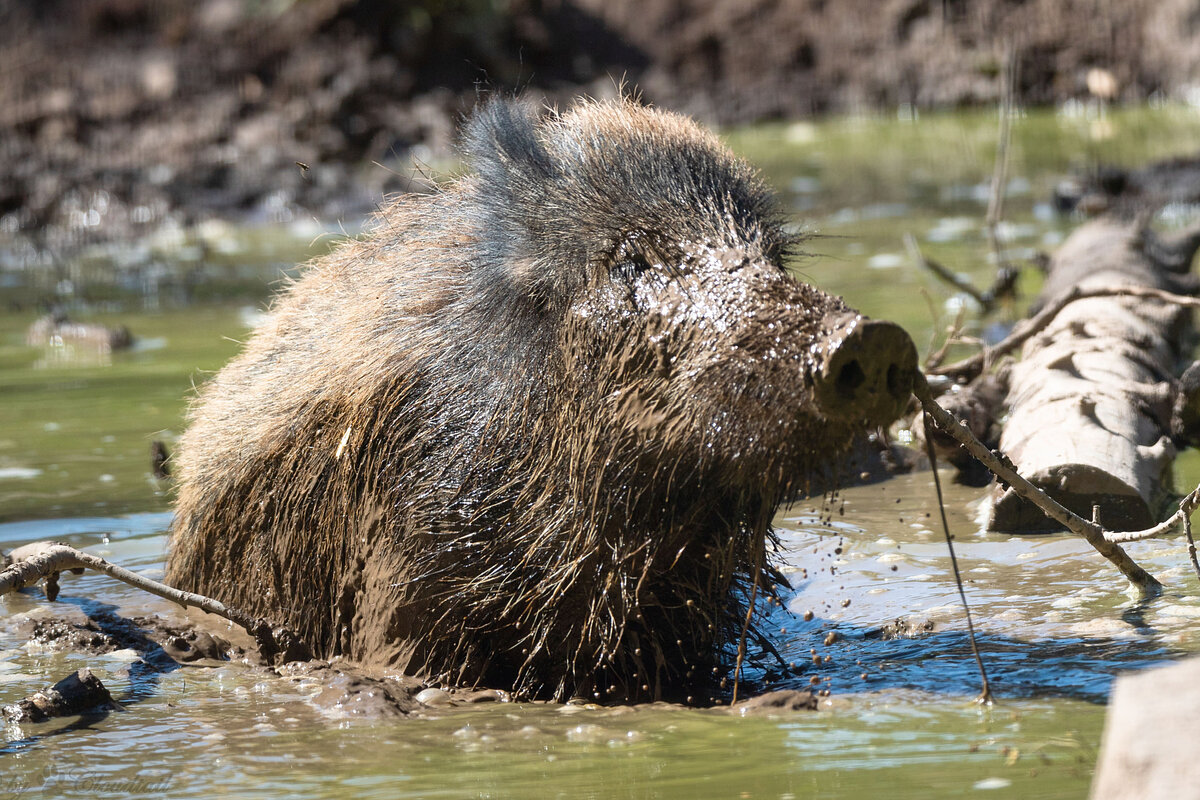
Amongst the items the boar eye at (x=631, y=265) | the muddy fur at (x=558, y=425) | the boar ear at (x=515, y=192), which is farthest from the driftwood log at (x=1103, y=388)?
the boar ear at (x=515, y=192)

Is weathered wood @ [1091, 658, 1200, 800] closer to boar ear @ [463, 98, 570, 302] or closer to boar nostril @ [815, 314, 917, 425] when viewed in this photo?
boar nostril @ [815, 314, 917, 425]

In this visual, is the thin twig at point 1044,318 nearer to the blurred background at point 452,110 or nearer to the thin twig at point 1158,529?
the thin twig at point 1158,529

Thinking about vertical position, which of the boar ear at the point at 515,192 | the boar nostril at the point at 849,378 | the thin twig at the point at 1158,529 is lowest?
the thin twig at the point at 1158,529

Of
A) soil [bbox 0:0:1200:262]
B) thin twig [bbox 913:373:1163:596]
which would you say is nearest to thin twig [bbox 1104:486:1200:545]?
thin twig [bbox 913:373:1163:596]

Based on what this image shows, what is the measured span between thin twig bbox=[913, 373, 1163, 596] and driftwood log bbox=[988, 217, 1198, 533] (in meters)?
0.20

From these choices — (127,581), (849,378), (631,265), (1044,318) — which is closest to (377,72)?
(1044,318)

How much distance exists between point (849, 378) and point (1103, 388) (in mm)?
3419

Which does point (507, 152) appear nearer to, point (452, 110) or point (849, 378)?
point (849, 378)

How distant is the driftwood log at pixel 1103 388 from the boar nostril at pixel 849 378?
5.10ft

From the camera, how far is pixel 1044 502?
453cm

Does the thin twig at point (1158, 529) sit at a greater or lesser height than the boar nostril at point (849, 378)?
lesser

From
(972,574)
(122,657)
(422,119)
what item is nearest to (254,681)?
(122,657)

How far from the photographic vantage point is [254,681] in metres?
4.70

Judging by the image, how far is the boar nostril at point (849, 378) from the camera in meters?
3.62
